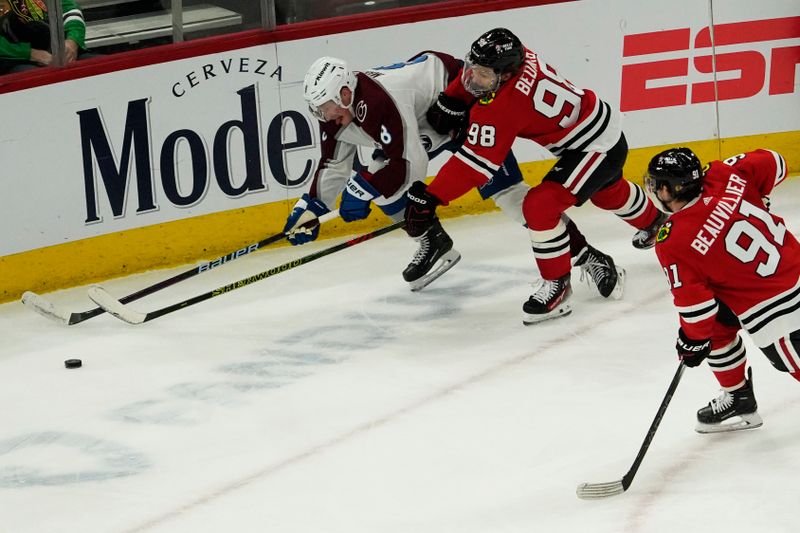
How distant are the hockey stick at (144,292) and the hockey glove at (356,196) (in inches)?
2.4

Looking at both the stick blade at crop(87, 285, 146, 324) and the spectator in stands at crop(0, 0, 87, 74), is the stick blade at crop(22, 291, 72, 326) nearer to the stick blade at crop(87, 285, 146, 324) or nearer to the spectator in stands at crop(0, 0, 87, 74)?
the stick blade at crop(87, 285, 146, 324)

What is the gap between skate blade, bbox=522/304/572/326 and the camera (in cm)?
456

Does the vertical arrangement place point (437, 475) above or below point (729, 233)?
below

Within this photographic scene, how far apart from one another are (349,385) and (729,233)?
4.73ft

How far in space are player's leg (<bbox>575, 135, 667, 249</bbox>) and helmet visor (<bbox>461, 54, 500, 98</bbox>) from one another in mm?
495

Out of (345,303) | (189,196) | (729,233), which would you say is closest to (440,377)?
(345,303)

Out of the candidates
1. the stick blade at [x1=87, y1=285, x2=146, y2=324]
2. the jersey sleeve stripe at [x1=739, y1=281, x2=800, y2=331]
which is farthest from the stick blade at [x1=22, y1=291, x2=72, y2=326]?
the jersey sleeve stripe at [x1=739, y1=281, x2=800, y2=331]

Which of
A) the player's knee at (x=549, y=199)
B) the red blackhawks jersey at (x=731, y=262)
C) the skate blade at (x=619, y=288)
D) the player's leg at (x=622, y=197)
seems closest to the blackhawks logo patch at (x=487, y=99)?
the player's knee at (x=549, y=199)

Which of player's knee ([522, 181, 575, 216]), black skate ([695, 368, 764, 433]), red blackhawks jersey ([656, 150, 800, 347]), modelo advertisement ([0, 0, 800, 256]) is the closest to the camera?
red blackhawks jersey ([656, 150, 800, 347])

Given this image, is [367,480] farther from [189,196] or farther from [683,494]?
[189,196]

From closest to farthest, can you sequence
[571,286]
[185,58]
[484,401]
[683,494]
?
[683,494] < [484,401] < [571,286] < [185,58]

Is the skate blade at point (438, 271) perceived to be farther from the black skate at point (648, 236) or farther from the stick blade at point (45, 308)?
the stick blade at point (45, 308)

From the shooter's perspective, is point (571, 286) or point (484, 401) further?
point (571, 286)

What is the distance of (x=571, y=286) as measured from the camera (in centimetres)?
487
